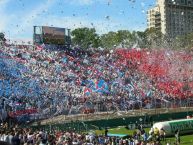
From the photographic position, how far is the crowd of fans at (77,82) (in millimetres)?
52531

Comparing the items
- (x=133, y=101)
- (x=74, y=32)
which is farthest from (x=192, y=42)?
(x=133, y=101)

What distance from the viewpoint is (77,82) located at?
6362 centimetres

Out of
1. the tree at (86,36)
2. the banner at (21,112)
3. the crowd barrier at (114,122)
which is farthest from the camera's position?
the tree at (86,36)

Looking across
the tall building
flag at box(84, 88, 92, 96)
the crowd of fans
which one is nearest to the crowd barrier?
the crowd of fans

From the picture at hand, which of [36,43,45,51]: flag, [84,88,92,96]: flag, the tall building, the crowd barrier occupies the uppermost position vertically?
the tall building

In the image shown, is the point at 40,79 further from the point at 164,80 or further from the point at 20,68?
the point at 164,80

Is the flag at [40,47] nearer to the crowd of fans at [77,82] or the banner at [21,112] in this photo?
the crowd of fans at [77,82]

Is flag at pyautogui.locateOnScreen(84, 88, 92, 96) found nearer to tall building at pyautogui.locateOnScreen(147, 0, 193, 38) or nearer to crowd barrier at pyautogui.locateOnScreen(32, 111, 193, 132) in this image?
crowd barrier at pyautogui.locateOnScreen(32, 111, 193, 132)

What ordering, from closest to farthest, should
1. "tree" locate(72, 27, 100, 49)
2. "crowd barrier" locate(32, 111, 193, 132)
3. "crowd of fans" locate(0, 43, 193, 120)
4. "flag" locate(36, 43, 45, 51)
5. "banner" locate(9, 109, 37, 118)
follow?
"crowd barrier" locate(32, 111, 193, 132) → "banner" locate(9, 109, 37, 118) → "crowd of fans" locate(0, 43, 193, 120) → "flag" locate(36, 43, 45, 51) → "tree" locate(72, 27, 100, 49)

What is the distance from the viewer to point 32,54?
67.9m

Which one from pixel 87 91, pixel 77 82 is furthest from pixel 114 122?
pixel 77 82

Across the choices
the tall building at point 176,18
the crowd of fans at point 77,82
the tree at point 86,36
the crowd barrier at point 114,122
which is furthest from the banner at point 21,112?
the tall building at point 176,18

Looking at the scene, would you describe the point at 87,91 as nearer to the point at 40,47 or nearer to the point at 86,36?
the point at 40,47

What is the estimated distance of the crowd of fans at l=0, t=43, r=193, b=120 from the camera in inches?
2068
